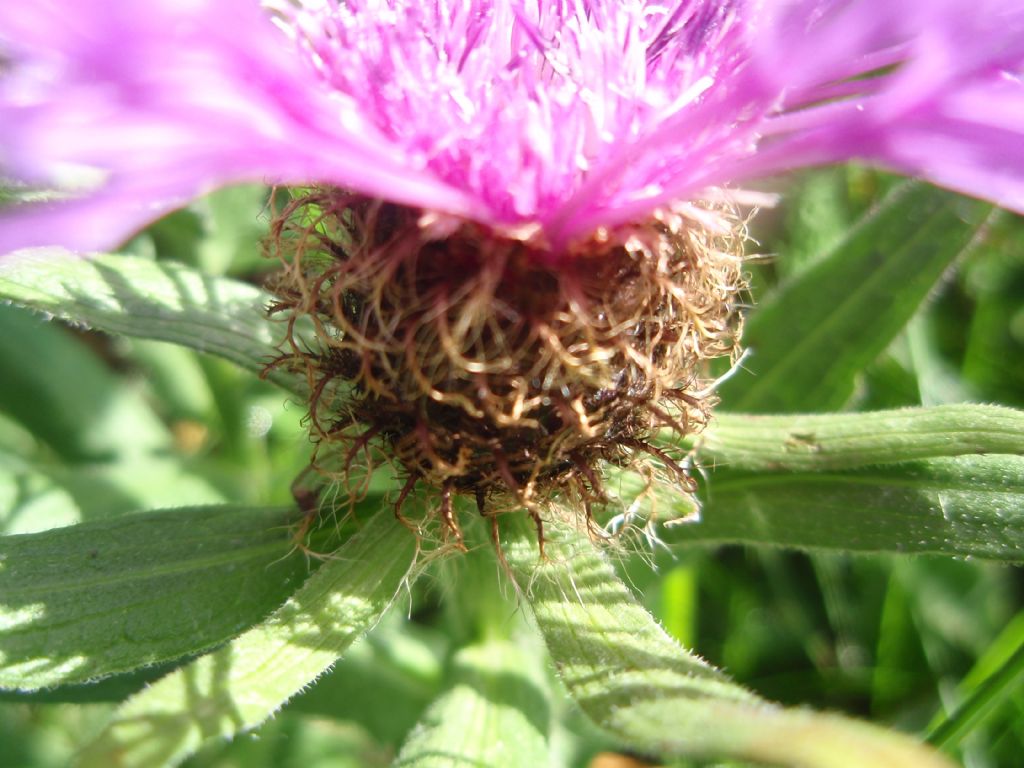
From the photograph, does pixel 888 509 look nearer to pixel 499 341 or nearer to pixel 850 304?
pixel 850 304

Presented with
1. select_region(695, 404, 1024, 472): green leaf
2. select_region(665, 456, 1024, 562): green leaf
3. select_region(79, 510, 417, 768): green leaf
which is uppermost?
select_region(695, 404, 1024, 472): green leaf

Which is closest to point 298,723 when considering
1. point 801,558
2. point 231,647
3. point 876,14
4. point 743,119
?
point 231,647

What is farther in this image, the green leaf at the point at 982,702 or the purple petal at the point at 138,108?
the green leaf at the point at 982,702

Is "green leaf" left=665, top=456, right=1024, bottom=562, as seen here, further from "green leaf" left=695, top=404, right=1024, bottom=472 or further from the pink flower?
the pink flower

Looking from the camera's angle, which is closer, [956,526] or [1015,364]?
[956,526]

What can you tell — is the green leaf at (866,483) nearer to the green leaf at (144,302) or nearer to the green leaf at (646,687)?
the green leaf at (646,687)

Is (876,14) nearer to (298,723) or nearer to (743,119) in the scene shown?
(743,119)

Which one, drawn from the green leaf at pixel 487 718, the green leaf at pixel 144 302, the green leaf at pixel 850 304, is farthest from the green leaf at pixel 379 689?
the green leaf at pixel 850 304

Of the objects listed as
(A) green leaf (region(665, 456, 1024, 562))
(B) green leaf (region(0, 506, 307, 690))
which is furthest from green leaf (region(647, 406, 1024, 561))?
(B) green leaf (region(0, 506, 307, 690))
